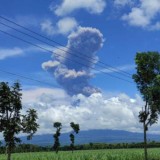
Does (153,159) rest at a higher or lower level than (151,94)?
lower

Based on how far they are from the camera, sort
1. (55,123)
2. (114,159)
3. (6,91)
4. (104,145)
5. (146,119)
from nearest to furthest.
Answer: (6,91) → (146,119) → (114,159) → (55,123) → (104,145)

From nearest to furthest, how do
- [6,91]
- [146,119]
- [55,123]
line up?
[6,91] → [146,119] → [55,123]

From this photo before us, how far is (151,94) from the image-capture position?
6169 centimetres

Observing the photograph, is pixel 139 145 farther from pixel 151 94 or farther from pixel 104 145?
pixel 151 94

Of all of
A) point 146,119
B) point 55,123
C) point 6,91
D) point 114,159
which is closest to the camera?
point 6,91

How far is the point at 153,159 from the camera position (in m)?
66.8

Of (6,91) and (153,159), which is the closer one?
(6,91)

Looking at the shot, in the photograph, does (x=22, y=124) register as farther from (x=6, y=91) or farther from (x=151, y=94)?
(x=151, y=94)

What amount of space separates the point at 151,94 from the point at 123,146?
11124cm

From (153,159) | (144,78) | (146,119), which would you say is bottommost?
(153,159)

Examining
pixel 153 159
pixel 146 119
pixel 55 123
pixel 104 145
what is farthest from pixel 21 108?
pixel 104 145

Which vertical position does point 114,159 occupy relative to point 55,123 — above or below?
below

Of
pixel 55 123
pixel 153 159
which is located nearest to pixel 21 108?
pixel 153 159

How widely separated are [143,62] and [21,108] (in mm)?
20059
